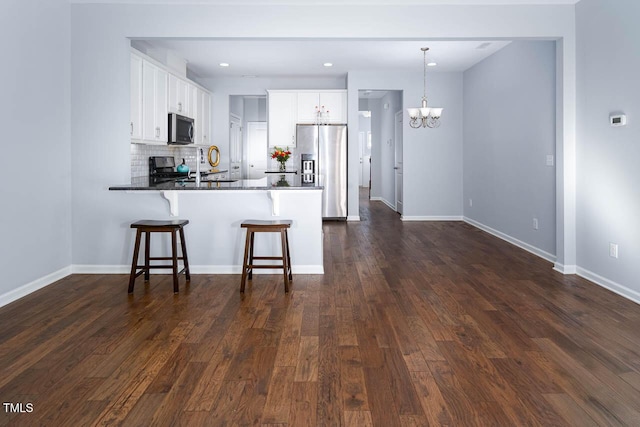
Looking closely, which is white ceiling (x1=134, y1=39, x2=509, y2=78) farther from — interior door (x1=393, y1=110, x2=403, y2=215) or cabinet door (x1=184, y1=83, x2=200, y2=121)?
interior door (x1=393, y1=110, x2=403, y2=215)

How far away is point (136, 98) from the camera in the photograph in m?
5.09

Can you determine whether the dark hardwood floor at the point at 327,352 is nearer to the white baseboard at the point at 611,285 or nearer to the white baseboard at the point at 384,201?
the white baseboard at the point at 611,285

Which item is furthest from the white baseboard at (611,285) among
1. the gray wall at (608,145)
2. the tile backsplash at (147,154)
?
the tile backsplash at (147,154)

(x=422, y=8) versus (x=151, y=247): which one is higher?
(x=422, y=8)

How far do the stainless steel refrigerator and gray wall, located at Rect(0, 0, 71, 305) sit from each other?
4.56 meters

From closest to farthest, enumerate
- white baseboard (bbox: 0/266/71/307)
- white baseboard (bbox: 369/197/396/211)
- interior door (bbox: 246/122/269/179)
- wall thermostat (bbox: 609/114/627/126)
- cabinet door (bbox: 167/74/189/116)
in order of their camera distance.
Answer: white baseboard (bbox: 0/266/71/307) < wall thermostat (bbox: 609/114/627/126) < cabinet door (bbox: 167/74/189/116) < white baseboard (bbox: 369/197/396/211) < interior door (bbox: 246/122/269/179)

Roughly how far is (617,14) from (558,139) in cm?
119

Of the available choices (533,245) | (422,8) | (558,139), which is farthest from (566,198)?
(422,8)

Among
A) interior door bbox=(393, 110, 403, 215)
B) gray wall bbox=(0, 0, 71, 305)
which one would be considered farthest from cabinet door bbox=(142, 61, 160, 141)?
interior door bbox=(393, 110, 403, 215)

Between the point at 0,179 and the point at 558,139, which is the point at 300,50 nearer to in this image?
the point at 558,139

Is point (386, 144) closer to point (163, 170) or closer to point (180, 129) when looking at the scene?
point (180, 129)

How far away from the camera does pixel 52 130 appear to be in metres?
4.19

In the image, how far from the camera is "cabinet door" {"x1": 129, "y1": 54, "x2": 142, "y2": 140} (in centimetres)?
496

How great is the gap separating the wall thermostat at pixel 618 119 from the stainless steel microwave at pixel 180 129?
4.78 metres
